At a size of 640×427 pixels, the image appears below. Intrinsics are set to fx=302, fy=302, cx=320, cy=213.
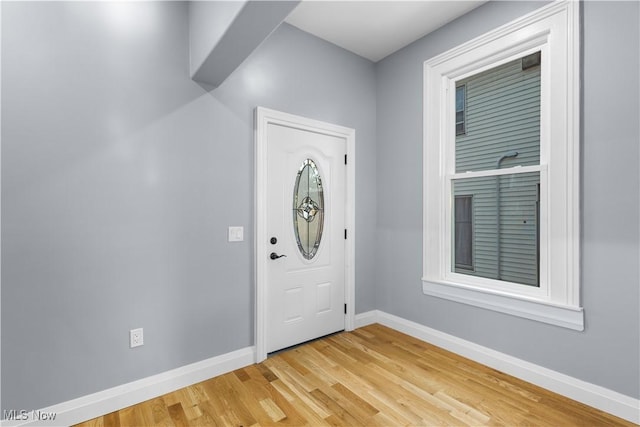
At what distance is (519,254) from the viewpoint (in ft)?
7.95

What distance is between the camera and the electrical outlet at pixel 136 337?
2006 mm

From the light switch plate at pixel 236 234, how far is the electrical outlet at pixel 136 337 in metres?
0.86

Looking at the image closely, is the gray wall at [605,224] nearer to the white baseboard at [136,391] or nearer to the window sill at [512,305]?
the window sill at [512,305]

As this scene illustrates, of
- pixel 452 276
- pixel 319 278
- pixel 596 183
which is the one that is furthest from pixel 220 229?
pixel 596 183

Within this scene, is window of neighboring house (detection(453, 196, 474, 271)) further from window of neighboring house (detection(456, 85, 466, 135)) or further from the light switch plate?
the light switch plate

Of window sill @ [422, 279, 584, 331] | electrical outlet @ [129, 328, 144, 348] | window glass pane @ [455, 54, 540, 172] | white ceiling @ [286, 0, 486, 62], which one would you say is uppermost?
white ceiling @ [286, 0, 486, 62]

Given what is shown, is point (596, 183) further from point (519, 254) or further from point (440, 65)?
point (440, 65)

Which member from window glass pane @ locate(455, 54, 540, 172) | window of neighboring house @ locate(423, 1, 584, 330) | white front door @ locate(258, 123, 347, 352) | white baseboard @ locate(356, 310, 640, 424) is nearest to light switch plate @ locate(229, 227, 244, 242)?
white front door @ locate(258, 123, 347, 352)

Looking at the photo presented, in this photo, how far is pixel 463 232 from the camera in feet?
9.25

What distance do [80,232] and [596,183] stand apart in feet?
10.7

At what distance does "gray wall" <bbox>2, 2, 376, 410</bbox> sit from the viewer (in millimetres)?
1692

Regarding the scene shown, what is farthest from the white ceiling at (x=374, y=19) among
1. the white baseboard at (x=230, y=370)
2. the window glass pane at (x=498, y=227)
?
the white baseboard at (x=230, y=370)

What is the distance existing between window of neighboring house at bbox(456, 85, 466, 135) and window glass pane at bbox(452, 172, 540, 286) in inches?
18.9

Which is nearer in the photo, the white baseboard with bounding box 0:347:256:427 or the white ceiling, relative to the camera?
the white baseboard with bounding box 0:347:256:427
